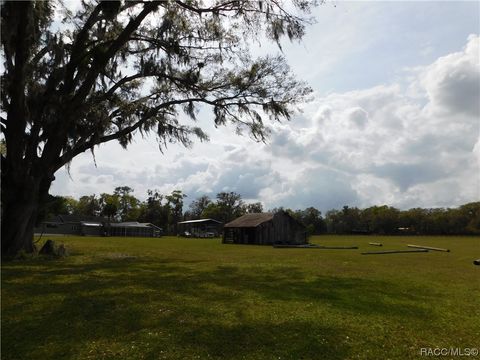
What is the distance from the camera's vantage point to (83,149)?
19.3 m

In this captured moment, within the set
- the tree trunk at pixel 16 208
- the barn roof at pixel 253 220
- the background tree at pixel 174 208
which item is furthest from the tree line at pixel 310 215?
the tree trunk at pixel 16 208

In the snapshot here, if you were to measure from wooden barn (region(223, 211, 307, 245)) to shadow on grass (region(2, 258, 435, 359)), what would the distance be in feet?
115

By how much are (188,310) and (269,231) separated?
41.4 metres

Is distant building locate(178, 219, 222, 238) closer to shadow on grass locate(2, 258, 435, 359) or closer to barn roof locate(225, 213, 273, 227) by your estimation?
barn roof locate(225, 213, 273, 227)

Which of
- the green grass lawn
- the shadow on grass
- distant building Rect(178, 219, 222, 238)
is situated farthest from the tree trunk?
distant building Rect(178, 219, 222, 238)

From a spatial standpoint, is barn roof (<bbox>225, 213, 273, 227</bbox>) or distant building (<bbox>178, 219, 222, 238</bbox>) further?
distant building (<bbox>178, 219, 222, 238</bbox>)

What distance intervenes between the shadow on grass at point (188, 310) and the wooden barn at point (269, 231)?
3517 cm

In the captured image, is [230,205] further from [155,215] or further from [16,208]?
[16,208]

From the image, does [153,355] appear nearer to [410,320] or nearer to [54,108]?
[410,320]

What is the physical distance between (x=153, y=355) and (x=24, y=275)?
880cm

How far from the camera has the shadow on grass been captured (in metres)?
5.90

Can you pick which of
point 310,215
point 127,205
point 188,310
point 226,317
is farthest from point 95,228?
point 226,317

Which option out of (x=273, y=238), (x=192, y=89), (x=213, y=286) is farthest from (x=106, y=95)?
(x=273, y=238)

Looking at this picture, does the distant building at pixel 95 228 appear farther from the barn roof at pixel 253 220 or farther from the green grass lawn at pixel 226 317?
the green grass lawn at pixel 226 317
